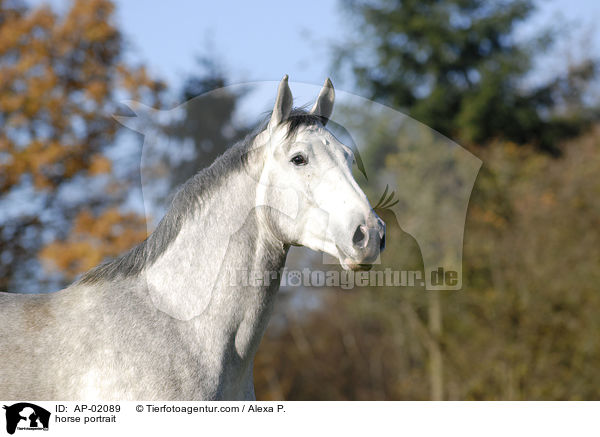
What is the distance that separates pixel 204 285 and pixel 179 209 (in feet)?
1.67

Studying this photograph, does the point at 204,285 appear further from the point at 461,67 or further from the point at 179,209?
the point at 461,67

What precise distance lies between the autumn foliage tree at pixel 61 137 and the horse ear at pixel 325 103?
11.1 m

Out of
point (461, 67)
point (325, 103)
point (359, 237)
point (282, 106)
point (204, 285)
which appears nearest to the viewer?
point (359, 237)

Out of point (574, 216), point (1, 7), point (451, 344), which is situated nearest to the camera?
point (574, 216)

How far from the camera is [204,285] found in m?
3.53

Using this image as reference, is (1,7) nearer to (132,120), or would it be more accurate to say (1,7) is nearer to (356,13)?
(356,13)

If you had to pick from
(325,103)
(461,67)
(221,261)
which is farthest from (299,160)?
(461,67)

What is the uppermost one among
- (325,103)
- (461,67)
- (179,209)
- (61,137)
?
(461,67)

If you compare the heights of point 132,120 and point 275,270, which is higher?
point 132,120

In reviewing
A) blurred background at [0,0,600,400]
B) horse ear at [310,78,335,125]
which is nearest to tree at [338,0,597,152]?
blurred background at [0,0,600,400]

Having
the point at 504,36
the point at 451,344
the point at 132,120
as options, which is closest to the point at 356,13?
the point at 504,36

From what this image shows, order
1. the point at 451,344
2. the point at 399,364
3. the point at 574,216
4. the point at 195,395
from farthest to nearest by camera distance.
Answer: the point at 399,364
the point at 451,344
the point at 574,216
the point at 195,395
